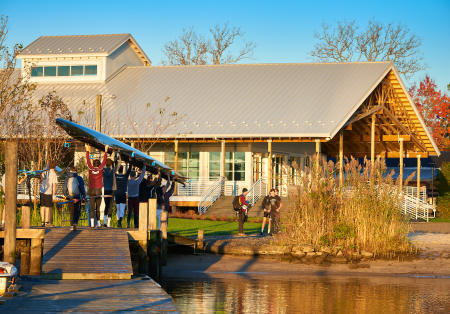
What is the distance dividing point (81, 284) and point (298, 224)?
8714 mm

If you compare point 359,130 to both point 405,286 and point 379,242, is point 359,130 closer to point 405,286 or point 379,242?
point 379,242

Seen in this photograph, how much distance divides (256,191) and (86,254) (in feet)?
66.3

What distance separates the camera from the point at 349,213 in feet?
68.7

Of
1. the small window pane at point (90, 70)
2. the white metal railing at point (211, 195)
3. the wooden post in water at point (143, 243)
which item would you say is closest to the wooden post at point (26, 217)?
the wooden post in water at point (143, 243)

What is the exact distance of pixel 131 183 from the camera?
2000cm

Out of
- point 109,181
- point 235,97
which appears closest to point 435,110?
point 235,97

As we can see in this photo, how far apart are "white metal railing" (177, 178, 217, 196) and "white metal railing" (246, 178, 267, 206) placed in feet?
6.60

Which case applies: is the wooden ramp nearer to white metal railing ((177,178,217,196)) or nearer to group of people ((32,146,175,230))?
group of people ((32,146,175,230))

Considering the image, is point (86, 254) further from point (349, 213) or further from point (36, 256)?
point (349, 213)

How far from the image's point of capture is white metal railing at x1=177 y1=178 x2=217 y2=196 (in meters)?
35.6

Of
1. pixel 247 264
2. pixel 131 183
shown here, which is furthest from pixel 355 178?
pixel 131 183

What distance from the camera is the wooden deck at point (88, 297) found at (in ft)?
38.1

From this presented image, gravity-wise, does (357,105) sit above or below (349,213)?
above

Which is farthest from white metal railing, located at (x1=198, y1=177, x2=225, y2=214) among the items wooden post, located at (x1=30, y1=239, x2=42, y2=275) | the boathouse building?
wooden post, located at (x1=30, y1=239, x2=42, y2=275)
